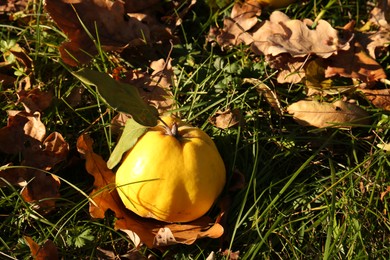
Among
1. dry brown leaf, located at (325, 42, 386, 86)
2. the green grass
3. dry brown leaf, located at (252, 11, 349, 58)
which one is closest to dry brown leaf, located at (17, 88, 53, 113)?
the green grass

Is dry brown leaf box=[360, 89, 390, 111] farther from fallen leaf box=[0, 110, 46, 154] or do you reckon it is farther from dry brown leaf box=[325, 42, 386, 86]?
fallen leaf box=[0, 110, 46, 154]

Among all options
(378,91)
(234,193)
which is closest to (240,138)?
(234,193)

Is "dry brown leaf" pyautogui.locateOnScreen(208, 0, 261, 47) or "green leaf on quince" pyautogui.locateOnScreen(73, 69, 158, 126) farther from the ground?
"green leaf on quince" pyautogui.locateOnScreen(73, 69, 158, 126)

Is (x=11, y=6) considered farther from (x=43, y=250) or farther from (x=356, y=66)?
(x=356, y=66)

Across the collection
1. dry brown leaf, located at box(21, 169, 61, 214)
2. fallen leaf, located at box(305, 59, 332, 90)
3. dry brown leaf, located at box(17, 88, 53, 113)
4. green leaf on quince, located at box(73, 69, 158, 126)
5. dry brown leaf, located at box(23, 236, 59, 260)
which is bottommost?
dry brown leaf, located at box(23, 236, 59, 260)

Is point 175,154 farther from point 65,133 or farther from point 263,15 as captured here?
point 263,15

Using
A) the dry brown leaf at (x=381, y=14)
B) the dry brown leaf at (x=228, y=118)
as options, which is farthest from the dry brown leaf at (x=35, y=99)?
the dry brown leaf at (x=381, y=14)
